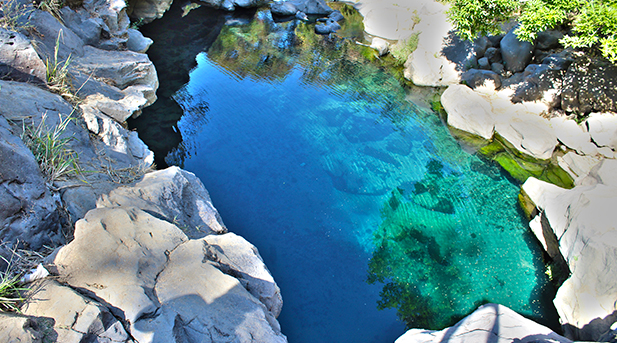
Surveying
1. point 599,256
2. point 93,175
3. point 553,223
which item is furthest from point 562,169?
point 93,175

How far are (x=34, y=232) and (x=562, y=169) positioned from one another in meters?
10.7

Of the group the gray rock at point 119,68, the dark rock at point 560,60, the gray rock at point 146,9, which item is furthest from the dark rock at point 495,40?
the gray rock at point 146,9

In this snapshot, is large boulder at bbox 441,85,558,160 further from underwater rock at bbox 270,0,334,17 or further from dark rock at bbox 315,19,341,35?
underwater rock at bbox 270,0,334,17

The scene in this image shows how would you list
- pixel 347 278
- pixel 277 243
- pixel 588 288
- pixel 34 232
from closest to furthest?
pixel 34 232 → pixel 588 288 → pixel 347 278 → pixel 277 243

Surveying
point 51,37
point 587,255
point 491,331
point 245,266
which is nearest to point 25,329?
point 245,266

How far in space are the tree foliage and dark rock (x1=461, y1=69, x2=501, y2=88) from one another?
130 centimetres

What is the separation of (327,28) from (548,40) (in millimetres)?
9789

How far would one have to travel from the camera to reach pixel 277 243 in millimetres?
6789

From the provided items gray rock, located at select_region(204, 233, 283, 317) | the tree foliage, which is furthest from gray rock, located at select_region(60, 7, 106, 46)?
the tree foliage

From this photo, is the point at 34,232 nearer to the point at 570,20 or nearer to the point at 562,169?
the point at 562,169

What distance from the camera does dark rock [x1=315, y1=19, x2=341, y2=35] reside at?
17062mm

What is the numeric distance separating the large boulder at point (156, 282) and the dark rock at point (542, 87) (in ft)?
32.3

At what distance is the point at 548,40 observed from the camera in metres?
10.7

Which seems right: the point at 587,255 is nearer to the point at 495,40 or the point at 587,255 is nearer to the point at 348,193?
the point at 348,193
